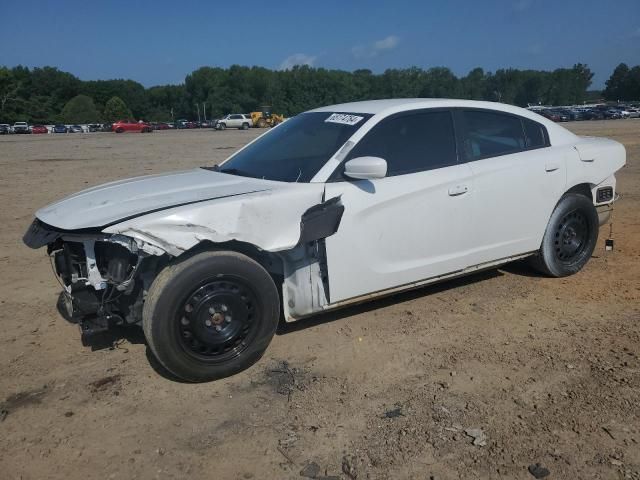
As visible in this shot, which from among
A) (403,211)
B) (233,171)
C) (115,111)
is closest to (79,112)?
(115,111)

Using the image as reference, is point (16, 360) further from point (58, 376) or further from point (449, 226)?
point (449, 226)

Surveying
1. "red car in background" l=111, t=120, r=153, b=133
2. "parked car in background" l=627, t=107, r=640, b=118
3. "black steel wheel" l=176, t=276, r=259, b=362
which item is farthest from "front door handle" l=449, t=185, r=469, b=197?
"parked car in background" l=627, t=107, r=640, b=118

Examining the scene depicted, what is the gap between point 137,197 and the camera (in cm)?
379

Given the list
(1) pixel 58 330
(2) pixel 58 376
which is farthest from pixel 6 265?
(2) pixel 58 376

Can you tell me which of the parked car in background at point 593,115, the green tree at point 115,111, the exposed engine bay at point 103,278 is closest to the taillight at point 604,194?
the exposed engine bay at point 103,278

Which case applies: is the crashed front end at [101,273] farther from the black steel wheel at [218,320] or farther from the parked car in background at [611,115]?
the parked car in background at [611,115]

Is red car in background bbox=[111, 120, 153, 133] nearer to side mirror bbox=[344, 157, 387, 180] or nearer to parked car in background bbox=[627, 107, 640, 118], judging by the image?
parked car in background bbox=[627, 107, 640, 118]

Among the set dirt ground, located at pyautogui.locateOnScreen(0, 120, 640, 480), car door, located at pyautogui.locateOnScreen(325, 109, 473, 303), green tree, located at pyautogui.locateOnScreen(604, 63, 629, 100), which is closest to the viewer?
dirt ground, located at pyautogui.locateOnScreen(0, 120, 640, 480)

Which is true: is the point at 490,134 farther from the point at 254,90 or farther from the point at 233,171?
the point at 254,90

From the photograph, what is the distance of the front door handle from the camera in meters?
4.38

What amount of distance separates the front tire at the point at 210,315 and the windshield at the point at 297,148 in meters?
0.85

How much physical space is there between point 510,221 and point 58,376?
11.7ft

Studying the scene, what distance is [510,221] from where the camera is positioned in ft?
Result: 15.7

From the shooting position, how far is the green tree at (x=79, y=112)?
101188mm
